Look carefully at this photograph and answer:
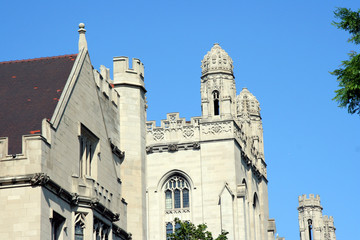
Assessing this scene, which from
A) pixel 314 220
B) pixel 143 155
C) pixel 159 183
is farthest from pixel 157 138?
pixel 314 220

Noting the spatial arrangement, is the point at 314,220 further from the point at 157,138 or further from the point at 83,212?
the point at 83,212

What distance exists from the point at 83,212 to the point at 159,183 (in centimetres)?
4101

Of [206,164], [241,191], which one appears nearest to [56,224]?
[241,191]

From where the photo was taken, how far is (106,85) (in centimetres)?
4078

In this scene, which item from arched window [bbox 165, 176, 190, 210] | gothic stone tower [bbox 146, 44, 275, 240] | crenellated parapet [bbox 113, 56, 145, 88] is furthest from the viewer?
arched window [bbox 165, 176, 190, 210]

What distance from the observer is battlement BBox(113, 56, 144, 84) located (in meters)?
42.6

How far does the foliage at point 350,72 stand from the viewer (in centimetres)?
2875

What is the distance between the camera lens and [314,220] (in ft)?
428

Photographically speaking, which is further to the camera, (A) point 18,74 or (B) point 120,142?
(B) point 120,142

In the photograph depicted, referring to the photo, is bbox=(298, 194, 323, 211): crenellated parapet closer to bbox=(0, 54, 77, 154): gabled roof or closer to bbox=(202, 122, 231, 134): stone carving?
bbox=(202, 122, 231, 134): stone carving

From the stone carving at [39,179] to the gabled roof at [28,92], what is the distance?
1503 mm

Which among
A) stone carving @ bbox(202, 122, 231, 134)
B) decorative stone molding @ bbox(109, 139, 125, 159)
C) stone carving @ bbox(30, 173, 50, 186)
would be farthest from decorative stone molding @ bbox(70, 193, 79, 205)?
stone carving @ bbox(202, 122, 231, 134)

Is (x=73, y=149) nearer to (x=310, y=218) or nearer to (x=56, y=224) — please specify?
(x=56, y=224)

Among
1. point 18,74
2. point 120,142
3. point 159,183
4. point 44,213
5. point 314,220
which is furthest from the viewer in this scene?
point 314,220
